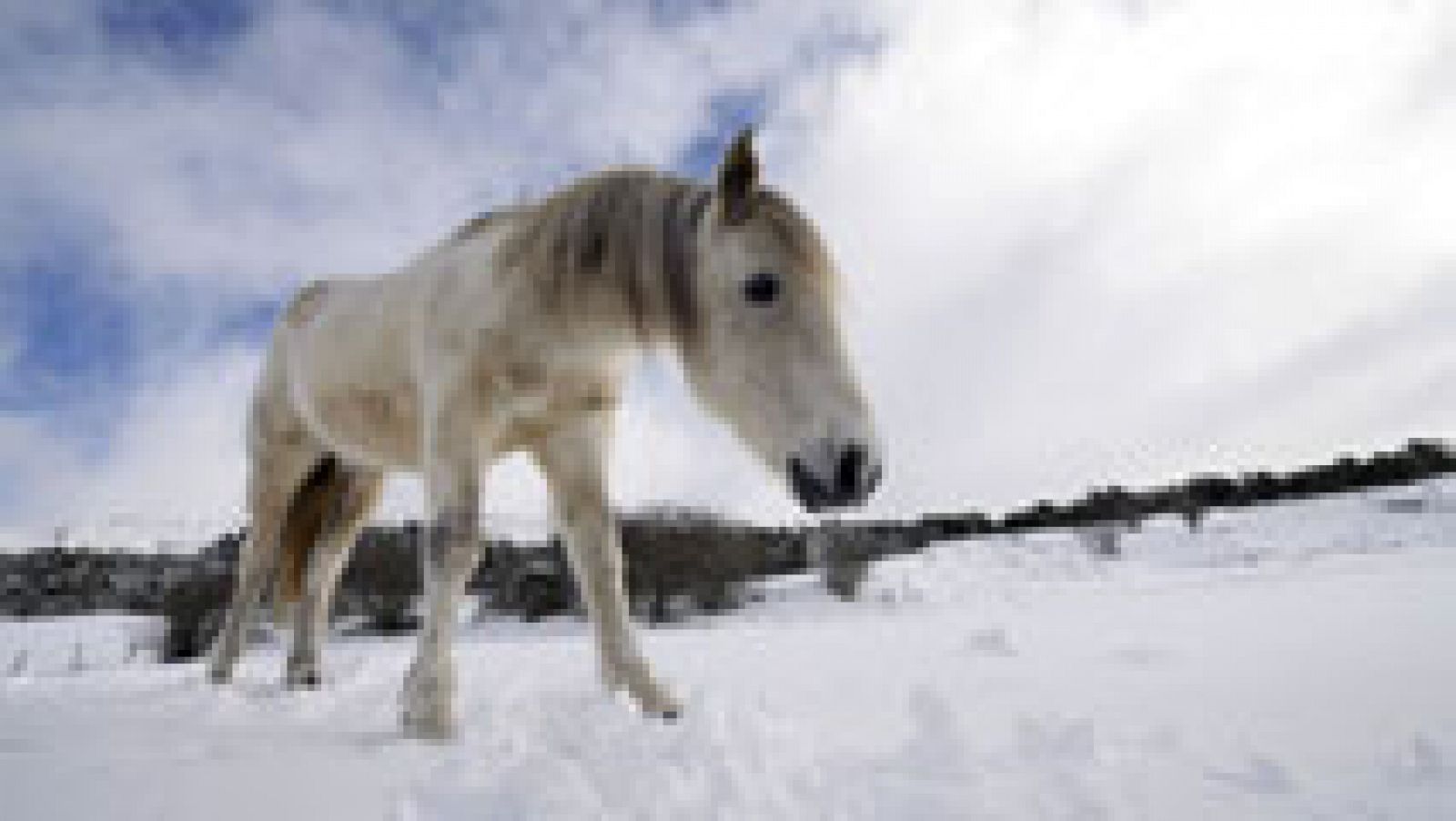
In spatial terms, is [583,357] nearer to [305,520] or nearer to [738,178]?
[738,178]

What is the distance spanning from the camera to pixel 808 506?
1702mm

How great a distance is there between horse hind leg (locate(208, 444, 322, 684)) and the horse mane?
A: 182 centimetres

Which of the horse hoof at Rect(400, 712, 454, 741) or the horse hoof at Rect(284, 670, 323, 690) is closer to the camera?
the horse hoof at Rect(400, 712, 454, 741)

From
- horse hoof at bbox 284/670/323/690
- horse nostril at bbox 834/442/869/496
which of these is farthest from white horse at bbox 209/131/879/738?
horse hoof at bbox 284/670/323/690

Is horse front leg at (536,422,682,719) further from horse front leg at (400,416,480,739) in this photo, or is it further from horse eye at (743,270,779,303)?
horse eye at (743,270,779,303)

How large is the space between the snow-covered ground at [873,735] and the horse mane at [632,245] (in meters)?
1.03

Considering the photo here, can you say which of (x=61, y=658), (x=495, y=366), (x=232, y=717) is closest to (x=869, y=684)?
(x=495, y=366)

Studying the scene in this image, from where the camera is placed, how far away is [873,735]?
1819 millimetres

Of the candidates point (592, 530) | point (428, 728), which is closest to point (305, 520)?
point (592, 530)

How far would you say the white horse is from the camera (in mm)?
1804

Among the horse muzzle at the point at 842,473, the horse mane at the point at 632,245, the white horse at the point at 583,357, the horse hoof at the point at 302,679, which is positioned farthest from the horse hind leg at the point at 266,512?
the horse muzzle at the point at 842,473

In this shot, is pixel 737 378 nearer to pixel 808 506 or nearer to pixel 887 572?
pixel 808 506

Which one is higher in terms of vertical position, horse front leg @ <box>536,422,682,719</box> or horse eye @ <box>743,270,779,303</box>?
horse eye @ <box>743,270,779,303</box>

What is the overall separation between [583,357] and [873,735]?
3.95 feet
